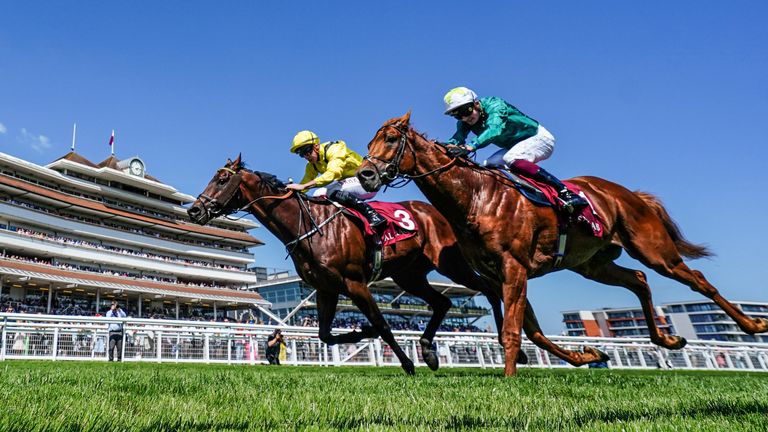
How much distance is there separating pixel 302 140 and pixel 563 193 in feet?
11.4

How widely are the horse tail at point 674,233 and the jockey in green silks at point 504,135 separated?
1569 mm

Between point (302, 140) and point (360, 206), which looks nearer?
point (360, 206)

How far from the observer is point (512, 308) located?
4918 mm

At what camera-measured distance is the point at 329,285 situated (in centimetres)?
649

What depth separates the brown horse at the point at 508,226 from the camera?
5.09 meters

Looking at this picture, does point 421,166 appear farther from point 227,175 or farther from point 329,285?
point 227,175

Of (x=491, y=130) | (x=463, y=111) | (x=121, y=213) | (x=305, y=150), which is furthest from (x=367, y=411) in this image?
(x=121, y=213)

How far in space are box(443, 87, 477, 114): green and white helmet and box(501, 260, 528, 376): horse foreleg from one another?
1.87m

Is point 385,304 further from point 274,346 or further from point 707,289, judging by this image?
point 707,289

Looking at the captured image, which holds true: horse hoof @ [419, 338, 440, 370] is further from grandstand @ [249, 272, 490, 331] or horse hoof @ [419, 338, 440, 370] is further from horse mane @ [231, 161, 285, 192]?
grandstand @ [249, 272, 490, 331]

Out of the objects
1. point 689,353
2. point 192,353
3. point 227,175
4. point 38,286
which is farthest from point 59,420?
point 38,286

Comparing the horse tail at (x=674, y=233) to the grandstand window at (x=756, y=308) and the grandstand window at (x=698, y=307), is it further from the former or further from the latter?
the grandstand window at (x=756, y=308)

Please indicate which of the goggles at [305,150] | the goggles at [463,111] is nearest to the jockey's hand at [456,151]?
the goggles at [463,111]

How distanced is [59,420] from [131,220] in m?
62.6
